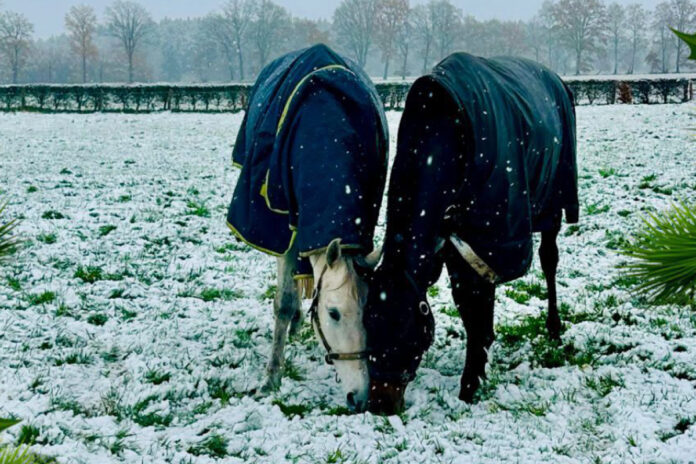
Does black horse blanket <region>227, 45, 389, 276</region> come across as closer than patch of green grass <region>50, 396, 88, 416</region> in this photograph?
Yes

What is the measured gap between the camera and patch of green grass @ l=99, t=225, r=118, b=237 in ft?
23.9

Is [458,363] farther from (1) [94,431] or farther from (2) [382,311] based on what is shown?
(1) [94,431]

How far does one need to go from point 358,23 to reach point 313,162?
82571 millimetres

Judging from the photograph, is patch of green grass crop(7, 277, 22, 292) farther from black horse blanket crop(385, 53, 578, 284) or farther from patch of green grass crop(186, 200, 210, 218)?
black horse blanket crop(385, 53, 578, 284)

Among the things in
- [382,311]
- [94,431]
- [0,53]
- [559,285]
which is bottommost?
[94,431]

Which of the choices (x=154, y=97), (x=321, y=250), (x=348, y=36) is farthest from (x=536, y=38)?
(x=321, y=250)

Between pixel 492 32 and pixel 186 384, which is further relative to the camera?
pixel 492 32

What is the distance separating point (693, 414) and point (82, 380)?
382 cm

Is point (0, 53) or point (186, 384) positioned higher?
point (0, 53)

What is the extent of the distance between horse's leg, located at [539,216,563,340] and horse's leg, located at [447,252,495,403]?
1.19 metres

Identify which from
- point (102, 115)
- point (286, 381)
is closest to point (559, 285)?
point (286, 381)

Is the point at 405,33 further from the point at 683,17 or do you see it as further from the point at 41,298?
the point at 41,298

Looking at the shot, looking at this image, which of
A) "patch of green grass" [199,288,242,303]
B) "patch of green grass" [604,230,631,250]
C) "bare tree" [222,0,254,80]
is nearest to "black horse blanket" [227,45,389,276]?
"patch of green grass" [199,288,242,303]

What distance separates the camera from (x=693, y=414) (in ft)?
10.6
